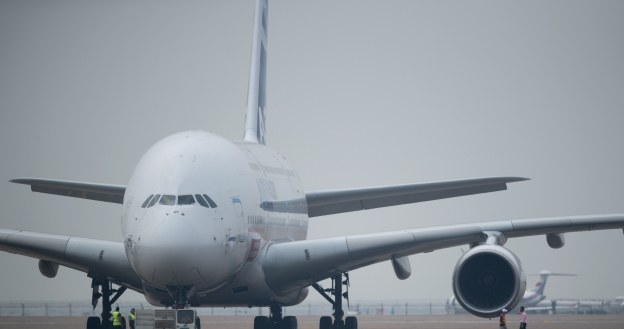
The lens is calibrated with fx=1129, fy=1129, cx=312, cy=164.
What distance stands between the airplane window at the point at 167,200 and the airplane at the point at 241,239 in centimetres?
3

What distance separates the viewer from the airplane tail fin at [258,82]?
37.5m

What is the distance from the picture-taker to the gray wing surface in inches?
1019

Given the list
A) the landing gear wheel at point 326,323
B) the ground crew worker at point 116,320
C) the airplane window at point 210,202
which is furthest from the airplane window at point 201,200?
the landing gear wheel at point 326,323

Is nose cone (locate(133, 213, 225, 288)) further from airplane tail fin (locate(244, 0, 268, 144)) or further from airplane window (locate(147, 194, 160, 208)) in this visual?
airplane tail fin (locate(244, 0, 268, 144))

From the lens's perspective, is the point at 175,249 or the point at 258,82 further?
the point at 258,82

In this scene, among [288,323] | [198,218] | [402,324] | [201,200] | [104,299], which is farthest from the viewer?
[402,324]

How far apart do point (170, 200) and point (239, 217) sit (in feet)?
7.15

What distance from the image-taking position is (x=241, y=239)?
969 inches

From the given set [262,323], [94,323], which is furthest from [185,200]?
[262,323]

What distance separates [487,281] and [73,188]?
1120 centimetres

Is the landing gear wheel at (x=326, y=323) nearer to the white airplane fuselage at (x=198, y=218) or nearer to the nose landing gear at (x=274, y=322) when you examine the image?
the nose landing gear at (x=274, y=322)

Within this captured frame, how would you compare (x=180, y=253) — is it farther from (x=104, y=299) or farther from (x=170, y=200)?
(x=104, y=299)

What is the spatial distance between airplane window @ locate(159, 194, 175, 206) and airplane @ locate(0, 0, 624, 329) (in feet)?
0.08

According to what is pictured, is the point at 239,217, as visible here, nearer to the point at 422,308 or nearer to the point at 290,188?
the point at 290,188
